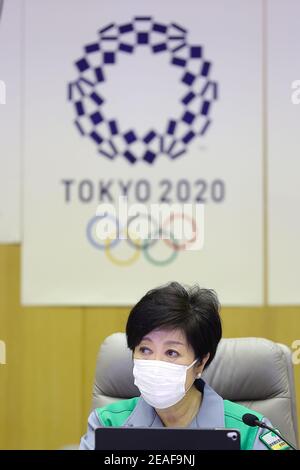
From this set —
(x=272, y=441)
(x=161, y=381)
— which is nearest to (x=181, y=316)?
(x=161, y=381)

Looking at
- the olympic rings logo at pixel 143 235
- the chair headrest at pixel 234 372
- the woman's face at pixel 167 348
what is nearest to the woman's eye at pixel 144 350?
the woman's face at pixel 167 348

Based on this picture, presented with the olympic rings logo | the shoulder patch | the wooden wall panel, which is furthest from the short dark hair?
the wooden wall panel

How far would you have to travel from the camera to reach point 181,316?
5.15 ft

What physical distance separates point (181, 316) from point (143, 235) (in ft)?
4.38

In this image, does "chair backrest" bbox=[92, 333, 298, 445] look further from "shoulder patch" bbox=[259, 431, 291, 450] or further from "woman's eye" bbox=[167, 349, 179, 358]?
"shoulder patch" bbox=[259, 431, 291, 450]

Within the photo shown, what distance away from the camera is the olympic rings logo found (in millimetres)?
2873

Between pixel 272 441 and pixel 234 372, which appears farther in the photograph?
pixel 234 372

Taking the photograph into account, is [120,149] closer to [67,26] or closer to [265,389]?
[67,26]

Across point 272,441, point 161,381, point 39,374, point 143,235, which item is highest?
point 143,235

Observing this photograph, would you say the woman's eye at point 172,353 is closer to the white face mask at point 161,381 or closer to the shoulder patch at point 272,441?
the white face mask at point 161,381

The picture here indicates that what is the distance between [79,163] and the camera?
2881 millimetres

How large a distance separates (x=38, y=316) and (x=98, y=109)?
98 cm

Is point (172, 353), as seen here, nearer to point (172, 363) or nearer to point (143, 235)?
point (172, 363)
